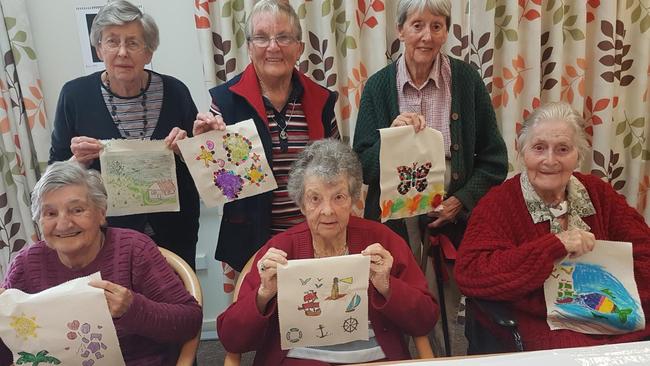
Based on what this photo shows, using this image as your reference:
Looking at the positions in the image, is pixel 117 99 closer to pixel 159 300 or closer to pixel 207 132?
pixel 207 132

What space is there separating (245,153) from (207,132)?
6.0 inches

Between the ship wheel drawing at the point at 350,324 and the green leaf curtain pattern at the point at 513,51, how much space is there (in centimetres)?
132

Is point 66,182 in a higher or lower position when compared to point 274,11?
lower

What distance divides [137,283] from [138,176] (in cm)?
43

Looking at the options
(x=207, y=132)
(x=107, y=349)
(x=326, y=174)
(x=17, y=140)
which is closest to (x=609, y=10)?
(x=326, y=174)

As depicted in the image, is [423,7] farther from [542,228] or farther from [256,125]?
[542,228]

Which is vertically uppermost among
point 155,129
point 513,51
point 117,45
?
point 117,45

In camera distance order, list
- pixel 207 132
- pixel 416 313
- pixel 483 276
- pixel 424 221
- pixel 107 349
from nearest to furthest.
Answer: pixel 107 349
pixel 416 313
pixel 483 276
pixel 207 132
pixel 424 221

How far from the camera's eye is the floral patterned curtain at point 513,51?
239cm

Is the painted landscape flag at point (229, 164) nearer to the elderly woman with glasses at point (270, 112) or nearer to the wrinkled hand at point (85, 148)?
the elderly woman with glasses at point (270, 112)

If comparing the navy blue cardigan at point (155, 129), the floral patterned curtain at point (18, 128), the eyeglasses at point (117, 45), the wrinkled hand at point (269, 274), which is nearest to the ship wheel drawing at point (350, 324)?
the wrinkled hand at point (269, 274)

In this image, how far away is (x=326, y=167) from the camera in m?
1.59

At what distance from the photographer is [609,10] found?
8.11 feet

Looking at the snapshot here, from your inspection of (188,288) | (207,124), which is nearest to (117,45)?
(207,124)
